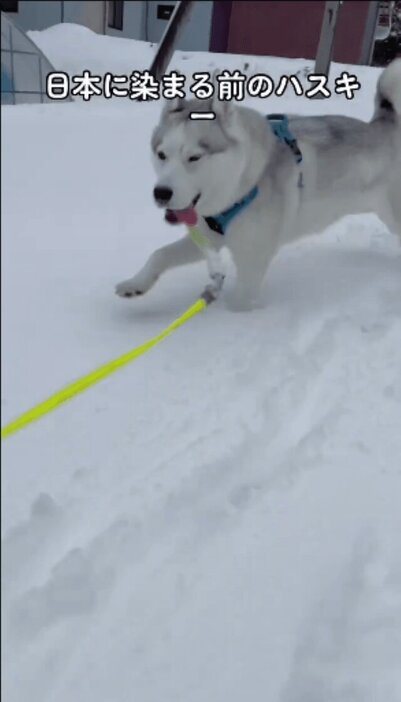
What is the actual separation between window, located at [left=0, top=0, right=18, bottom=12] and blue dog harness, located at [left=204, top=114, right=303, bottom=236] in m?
0.68

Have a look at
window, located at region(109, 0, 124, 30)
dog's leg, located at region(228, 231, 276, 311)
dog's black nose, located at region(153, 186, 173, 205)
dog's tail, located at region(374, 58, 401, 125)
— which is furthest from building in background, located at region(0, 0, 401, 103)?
dog's tail, located at region(374, 58, 401, 125)

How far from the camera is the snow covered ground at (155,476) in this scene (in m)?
0.57

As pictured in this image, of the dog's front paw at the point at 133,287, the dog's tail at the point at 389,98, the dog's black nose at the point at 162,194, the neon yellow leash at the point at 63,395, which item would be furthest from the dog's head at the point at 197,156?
the dog's tail at the point at 389,98

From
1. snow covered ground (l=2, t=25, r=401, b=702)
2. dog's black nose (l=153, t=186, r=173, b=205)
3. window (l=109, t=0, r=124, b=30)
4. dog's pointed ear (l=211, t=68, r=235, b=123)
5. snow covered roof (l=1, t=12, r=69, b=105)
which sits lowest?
snow covered ground (l=2, t=25, r=401, b=702)

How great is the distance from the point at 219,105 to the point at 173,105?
197 mm

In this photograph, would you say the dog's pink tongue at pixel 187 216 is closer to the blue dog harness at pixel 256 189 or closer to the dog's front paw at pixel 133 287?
the dog's front paw at pixel 133 287

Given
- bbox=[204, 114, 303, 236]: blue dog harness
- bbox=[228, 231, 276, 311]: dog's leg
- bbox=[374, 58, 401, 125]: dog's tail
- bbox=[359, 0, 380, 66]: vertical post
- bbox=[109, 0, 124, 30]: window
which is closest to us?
bbox=[109, 0, 124, 30]: window

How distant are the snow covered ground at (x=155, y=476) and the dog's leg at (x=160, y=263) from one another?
1.2 inches

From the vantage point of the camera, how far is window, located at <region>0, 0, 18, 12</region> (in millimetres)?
625

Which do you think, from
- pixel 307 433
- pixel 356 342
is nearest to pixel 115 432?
pixel 307 433

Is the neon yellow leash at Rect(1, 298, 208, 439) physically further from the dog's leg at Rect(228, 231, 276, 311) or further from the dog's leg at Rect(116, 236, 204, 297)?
the dog's leg at Rect(228, 231, 276, 311)

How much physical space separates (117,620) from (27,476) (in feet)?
1.21

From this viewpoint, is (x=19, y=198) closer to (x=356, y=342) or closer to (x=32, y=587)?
(x=32, y=587)

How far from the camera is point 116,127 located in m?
0.73
